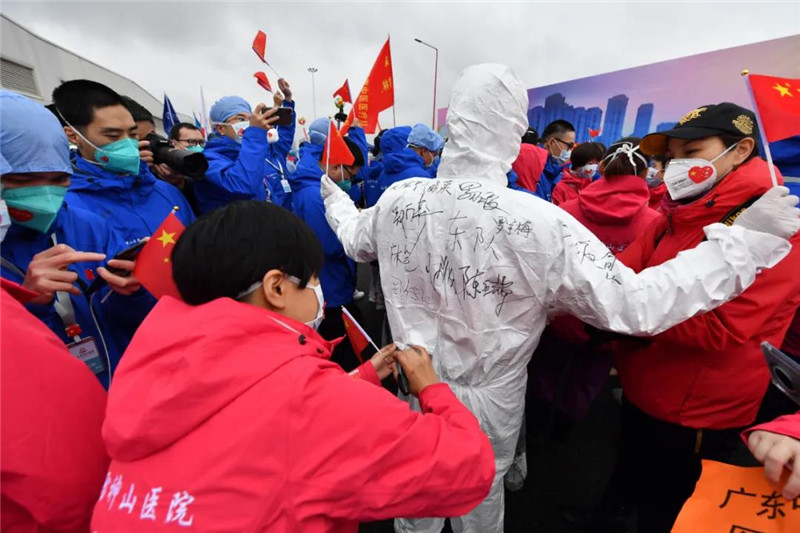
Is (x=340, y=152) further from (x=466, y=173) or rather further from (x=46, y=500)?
(x=46, y=500)

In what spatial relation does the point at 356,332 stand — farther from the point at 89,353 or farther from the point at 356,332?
the point at 89,353

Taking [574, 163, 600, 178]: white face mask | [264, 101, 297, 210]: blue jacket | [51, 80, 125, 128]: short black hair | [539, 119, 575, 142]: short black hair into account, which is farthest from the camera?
[539, 119, 575, 142]: short black hair

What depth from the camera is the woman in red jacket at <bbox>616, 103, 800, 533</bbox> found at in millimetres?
1225

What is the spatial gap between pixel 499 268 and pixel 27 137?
1750 millimetres

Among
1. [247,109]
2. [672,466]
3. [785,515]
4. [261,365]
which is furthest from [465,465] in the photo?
[247,109]

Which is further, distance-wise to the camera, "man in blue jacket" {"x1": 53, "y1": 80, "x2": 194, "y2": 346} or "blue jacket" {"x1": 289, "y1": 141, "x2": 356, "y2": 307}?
"blue jacket" {"x1": 289, "y1": 141, "x2": 356, "y2": 307}

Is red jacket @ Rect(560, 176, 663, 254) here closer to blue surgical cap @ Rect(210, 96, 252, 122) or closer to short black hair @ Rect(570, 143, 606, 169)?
short black hair @ Rect(570, 143, 606, 169)

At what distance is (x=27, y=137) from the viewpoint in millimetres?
1266

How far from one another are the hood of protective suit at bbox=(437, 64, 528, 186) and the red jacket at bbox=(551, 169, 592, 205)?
221 centimetres

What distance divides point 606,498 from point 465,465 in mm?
1697

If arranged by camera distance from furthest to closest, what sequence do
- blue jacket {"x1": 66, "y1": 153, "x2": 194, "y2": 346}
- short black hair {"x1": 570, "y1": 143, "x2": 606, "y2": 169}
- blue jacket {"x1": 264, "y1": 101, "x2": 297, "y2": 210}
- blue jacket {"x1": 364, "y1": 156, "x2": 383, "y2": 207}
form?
blue jacket {"x1": 364, "y1": 156, "x2": 383, "y2": 207}, blue jacket {"x1": 264, "y1": 101, "x2": 297, "y2": 210}, short black hair {"x1": 570, "y1": 143, "x2": 606, "y2": 169}, blue jacket {"x1": 66, "y1": 153, "x2": 194, "y2": 346}

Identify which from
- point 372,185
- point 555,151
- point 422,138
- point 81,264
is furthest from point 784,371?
point 372,185

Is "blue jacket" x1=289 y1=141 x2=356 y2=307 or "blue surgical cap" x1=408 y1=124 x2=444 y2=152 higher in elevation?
"blue surgical cap" x1=408 y1=124 x2=444 y2=152

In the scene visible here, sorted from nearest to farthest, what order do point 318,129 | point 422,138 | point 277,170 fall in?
point 277,170 < point 422,138 < point 318,129
